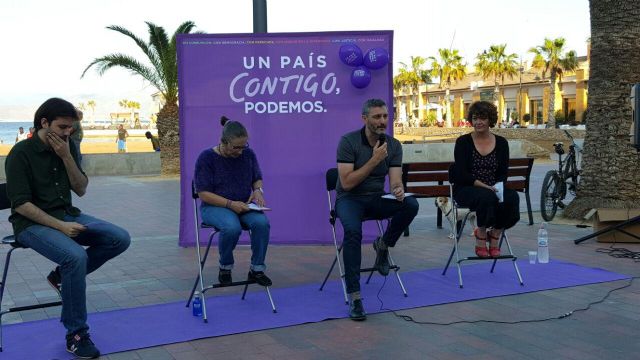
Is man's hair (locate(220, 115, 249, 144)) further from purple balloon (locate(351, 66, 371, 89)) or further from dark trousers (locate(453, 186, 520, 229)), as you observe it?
purple balloon (locate(351, 66, 371, 89))

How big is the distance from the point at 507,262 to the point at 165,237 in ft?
14.4

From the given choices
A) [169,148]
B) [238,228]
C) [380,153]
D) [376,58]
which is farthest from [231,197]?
[169,148]

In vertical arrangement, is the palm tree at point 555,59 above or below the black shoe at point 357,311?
above

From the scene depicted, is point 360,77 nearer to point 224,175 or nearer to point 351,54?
point 351,54

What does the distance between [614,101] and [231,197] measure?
6.00 m

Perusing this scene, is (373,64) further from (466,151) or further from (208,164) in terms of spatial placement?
(208,164)

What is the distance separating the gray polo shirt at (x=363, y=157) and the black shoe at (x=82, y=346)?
7.50ft

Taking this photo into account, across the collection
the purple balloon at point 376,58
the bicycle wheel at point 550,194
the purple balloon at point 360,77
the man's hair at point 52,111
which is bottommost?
the bicycle wheel at point 550,194

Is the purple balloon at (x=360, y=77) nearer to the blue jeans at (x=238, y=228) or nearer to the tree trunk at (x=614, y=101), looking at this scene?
the blue jeans at (x=238, y=228)

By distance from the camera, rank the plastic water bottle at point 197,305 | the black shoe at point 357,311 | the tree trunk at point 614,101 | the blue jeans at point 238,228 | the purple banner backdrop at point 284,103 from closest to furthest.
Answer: the black shoe at point 357,311, the plastic water bottle at point 197,305, the blue jeans at point 238,228, the purple banner backdrop at point 284,103, the tree trunk at point 614,101

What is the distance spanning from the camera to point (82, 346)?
4.04 metres

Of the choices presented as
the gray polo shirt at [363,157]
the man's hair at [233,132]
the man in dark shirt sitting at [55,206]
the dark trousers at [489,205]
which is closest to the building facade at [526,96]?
the dark trousers at [489,205]

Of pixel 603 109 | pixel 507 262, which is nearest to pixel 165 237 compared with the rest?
pixel 507 262

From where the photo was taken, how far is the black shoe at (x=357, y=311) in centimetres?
483
